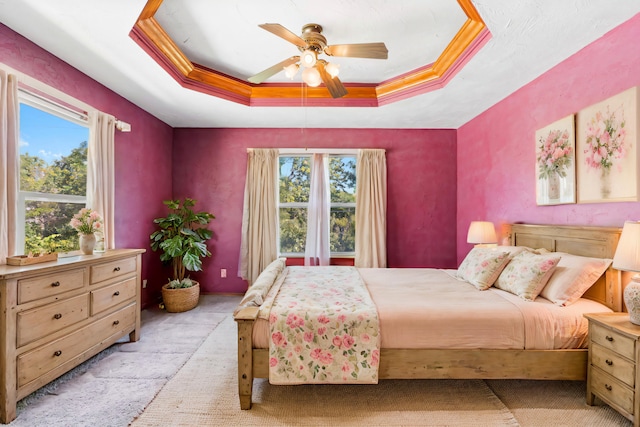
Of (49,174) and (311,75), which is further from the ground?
(311,75)

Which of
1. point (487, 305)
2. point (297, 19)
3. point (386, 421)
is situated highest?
point (297, 19)

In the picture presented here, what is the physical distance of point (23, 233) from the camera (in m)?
2.30

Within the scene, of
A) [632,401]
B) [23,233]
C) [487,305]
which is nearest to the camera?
[632,401]

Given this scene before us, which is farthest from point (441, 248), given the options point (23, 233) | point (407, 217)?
point (23, 233)

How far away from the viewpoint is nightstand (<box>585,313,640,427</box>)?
158cm

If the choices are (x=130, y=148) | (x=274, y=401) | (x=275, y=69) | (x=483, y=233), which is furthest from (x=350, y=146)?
(x=274, y=401)

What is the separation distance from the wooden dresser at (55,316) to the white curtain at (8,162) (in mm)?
330

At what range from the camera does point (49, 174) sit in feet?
8.39

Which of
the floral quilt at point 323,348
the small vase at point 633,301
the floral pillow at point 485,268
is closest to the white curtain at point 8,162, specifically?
the floral quilt at point 323,348

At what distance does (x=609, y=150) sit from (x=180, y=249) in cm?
417

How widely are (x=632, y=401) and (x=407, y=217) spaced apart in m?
3.02

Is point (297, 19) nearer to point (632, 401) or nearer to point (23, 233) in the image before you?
point (23, 233)

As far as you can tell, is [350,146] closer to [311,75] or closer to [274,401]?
[311,75]

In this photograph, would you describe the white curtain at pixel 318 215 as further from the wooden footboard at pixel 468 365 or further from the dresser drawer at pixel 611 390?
the dresser drawer at pixel 611 390
